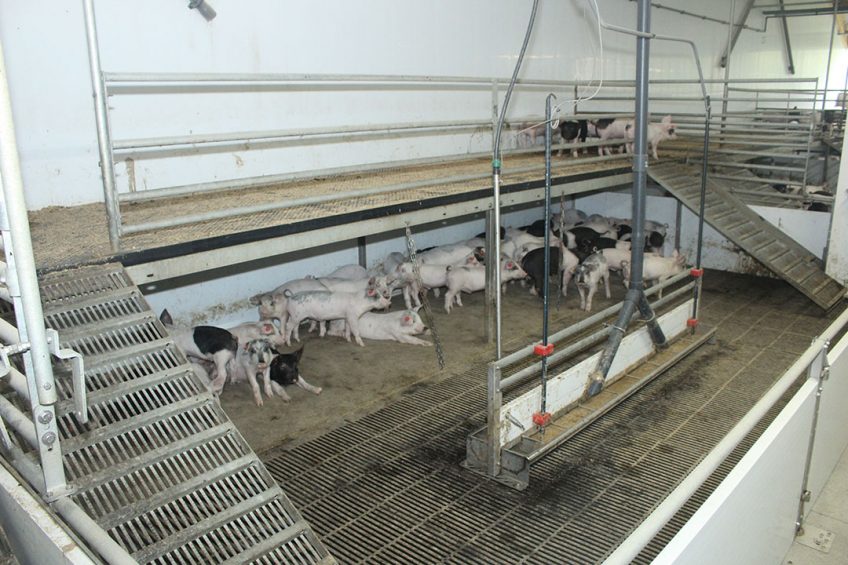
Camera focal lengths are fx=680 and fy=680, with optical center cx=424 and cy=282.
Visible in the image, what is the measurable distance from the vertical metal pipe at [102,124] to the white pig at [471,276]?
486 cm

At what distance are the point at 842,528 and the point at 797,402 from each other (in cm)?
138

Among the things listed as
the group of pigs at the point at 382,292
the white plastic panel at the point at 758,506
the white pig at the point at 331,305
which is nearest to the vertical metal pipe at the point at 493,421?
the white plastic panel at the point at 758,506

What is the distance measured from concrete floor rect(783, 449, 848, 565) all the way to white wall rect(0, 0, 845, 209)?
343 centimetres

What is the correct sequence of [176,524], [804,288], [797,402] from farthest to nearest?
[804,288] → [797,402] → [176,524]

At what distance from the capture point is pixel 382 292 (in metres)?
7.66

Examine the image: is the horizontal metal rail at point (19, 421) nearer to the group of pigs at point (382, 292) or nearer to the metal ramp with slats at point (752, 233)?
the group of pigs at point (382, 292)

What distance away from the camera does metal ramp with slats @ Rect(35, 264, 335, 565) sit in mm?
2969

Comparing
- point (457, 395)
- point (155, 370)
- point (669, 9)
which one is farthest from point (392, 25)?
point (669, 9)

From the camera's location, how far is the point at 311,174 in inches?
221

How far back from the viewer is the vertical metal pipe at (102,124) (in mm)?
3900

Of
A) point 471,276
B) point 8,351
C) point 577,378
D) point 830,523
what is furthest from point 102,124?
point 471,276

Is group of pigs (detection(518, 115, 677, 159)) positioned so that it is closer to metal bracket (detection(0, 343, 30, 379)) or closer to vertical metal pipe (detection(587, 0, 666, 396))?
vertical metal pipe (detection(587, 0, 666, 396))

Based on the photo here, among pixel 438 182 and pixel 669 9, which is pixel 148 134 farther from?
pixel 669 9

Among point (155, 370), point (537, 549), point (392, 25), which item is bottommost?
point (537, 549)
